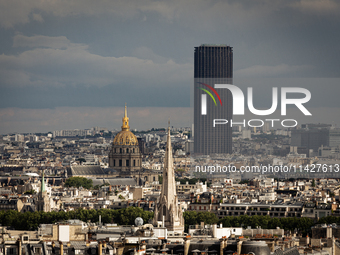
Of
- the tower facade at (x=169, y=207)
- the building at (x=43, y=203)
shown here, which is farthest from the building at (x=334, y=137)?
the tower facade at (x=169, y=207)

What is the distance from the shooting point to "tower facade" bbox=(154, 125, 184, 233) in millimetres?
70950

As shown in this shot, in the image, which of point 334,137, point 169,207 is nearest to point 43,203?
point 169,207

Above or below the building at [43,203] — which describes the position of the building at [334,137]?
above

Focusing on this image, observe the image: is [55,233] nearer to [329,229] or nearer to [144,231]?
[144,231]

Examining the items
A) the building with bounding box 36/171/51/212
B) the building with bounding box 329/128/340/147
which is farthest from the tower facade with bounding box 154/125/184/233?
the building with bounding box 329/128/340/147

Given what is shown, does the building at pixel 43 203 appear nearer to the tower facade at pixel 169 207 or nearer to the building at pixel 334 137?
the tower facade at pixel 169 207

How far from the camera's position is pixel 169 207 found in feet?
241

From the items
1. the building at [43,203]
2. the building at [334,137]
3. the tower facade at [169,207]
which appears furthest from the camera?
the building at [334,137]

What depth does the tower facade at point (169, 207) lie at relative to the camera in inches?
2793

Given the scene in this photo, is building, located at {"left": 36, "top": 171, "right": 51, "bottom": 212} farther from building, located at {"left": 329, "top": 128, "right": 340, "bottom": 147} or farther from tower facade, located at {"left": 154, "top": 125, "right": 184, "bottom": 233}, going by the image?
building, located at {"left": 329, "top": 128, "right": 340, "bottom": 147}

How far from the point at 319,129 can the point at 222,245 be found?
143 metres

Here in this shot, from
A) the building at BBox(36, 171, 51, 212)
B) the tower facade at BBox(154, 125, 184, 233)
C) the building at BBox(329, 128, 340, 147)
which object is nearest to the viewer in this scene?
the tower facade at BBox(154, 125, 184, 233)

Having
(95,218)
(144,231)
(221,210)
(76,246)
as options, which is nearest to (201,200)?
(221,210)

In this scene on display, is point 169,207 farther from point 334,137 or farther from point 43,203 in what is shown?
point 334,137
